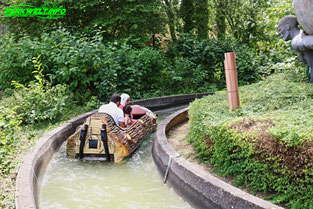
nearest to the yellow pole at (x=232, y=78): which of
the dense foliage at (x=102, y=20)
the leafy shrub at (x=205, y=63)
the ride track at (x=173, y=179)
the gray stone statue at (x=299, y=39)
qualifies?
the ride track at (x=173, y=179)

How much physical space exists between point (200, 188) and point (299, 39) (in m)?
4.33

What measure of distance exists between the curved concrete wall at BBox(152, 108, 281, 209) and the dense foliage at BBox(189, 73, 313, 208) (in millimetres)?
295

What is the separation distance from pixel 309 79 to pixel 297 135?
4392 millimetres

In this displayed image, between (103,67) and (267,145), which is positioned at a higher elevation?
(103,67)

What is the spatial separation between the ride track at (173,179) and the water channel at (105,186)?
16 centimetres

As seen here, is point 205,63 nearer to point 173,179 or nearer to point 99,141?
point 99,141

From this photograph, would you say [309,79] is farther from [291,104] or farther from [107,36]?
[107,36]

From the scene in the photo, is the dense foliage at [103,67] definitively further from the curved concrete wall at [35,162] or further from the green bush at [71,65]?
the curved concrete wall at [35,162]

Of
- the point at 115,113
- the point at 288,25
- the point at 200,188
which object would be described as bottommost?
the point at 200,188

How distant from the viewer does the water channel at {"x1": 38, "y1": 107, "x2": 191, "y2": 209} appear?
4.92 meters

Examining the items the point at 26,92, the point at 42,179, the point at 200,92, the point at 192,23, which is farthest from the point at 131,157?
the point at 192,23

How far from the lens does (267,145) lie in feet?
12.7

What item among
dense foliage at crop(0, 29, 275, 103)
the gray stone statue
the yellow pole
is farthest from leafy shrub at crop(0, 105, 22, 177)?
the gray stone statue

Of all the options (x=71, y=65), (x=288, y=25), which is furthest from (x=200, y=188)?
(x=71, y=65)
